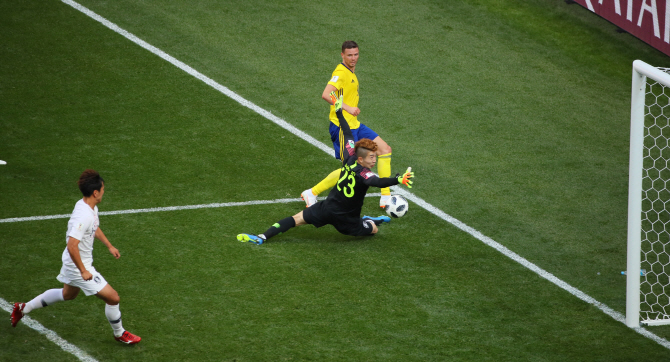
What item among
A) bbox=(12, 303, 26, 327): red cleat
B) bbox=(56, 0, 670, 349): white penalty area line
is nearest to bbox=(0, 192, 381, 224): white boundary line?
bbox=(56, 0, 670, 349): white penalty area line

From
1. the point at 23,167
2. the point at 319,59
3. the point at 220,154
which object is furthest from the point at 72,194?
the point at 319,59

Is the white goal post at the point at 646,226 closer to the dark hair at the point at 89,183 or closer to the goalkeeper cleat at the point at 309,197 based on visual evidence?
the goalkeeper cleat at the point at 309,197

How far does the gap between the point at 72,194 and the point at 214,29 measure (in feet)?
20.0

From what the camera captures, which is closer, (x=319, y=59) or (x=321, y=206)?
(x=321, y=206)

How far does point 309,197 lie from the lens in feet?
31.6

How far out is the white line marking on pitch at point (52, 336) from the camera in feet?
21.7

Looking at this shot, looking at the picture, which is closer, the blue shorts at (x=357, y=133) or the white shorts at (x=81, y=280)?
the white shorts at (x=81, y=280)

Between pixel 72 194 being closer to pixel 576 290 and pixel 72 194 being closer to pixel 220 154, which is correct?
pixel 220 154

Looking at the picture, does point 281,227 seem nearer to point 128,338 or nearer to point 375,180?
point 375,180

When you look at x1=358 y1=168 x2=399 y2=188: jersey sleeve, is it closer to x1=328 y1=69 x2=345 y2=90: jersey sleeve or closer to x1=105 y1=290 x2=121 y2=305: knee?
x1=328 y1=69 x2=345 y2=90: jersey sleeve

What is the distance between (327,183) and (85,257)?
12.3 ft

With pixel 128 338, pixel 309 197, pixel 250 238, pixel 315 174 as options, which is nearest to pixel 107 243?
pixel 128 338

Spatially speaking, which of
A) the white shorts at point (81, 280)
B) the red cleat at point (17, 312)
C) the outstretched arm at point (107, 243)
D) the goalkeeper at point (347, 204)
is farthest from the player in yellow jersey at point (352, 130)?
the red cleat at point (17, 312)

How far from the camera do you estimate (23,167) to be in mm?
10359
